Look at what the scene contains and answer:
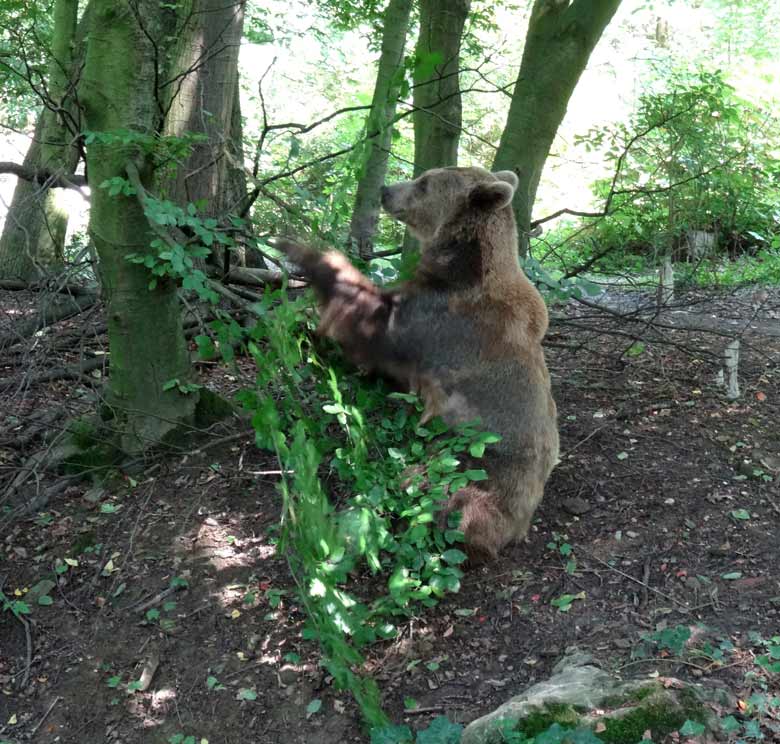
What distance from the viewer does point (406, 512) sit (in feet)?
14.6

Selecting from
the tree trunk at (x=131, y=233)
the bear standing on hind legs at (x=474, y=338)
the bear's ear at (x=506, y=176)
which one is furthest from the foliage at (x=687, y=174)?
the tree trunk at (x=131, y=233)

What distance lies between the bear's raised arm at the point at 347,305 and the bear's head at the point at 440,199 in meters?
0.83

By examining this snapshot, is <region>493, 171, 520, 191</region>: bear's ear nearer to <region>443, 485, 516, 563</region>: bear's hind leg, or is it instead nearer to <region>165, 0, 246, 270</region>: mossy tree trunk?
<region>165, 0, 246, 270</region>: mossy tree trunk

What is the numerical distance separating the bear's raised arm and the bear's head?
826 mm

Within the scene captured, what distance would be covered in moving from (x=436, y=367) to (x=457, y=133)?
10.9ft

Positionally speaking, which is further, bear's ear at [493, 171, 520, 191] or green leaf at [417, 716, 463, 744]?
bear's ear at [493, 171, 520, 191]

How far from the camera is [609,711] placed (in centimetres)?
351

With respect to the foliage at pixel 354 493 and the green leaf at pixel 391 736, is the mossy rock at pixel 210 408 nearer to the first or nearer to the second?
the foliage at pixel 354 493

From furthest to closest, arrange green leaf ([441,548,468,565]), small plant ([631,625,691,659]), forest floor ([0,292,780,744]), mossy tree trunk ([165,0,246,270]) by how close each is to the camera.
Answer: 1. mossy tree trunk ([165,0,246,270])
2. green leaf ([441,548,468,565])
3. forest floor ([0,292,780,744])
4. small plant ([631,625,691,659])

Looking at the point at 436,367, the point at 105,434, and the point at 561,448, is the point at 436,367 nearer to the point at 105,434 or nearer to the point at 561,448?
the point at 561,448

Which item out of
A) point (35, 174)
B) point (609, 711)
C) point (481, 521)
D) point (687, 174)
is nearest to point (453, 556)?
point (481, 521)

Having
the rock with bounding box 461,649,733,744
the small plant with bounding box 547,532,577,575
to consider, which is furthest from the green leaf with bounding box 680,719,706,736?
the small plant with bounding box 547,532,577,575

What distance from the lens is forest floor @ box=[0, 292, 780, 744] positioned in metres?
4.35

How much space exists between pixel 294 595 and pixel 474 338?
80.8 inches
